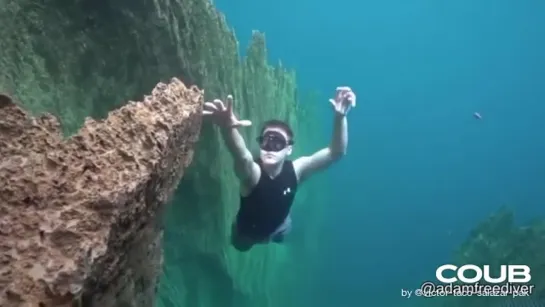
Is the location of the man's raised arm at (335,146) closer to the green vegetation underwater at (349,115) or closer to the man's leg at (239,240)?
the man's leg at (239,240)

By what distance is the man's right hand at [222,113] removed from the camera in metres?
3.81

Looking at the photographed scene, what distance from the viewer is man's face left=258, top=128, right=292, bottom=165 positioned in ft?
16.3

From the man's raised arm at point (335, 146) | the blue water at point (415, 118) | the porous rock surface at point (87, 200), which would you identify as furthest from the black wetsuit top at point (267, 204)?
the blue water at point (415, 118)

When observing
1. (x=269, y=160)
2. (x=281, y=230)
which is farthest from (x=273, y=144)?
(x=281, y=230)

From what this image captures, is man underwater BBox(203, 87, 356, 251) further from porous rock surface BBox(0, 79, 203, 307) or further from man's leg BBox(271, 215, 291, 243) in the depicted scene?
porous rock surface BBox(0, 79, 203, 307)

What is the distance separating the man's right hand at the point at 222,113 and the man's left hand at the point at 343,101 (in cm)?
129

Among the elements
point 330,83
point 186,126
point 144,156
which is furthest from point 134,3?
point 330,83

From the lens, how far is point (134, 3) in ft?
15.0

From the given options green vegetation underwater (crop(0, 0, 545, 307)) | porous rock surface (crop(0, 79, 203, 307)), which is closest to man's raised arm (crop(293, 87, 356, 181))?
green vegetation underwater (crop(0, 0, 545, 307))

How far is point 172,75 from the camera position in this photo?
4969mm

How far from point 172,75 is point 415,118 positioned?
4440 cm

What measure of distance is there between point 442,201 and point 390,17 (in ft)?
88.8

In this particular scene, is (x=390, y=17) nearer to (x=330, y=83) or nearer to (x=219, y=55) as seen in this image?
(x=330, y=83)

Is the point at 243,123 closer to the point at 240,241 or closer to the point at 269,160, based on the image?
the point at 269,160
